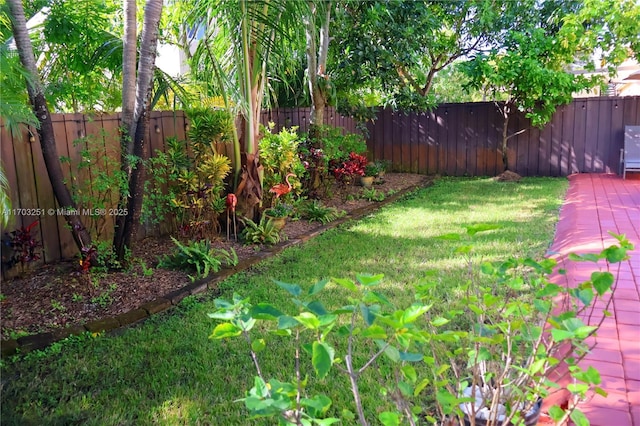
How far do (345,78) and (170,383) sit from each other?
6507 mm

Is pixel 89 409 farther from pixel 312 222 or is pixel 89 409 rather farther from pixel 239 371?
pixel 312 222

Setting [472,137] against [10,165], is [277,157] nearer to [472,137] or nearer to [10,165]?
[10,165]

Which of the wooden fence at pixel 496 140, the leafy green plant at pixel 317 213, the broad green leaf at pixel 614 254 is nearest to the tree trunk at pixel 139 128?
the leafy green plant at pixel 317 213

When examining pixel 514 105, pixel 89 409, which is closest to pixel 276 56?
pixel 89 409

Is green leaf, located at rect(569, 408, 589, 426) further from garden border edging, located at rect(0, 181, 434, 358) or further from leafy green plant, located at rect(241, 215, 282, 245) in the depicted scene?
leafy green plant, located at rect(241, 215, 282, 245)

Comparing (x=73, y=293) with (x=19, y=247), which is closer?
(x=73, y=293)

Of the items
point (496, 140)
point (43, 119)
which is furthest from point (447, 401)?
point (496, 140)

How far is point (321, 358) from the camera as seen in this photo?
110cm

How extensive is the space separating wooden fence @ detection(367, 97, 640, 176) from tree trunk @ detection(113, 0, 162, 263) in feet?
25.7

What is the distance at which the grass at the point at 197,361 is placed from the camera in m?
2.45

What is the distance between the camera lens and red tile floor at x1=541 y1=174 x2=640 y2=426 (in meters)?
2.29

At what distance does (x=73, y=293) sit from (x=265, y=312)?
308 cm

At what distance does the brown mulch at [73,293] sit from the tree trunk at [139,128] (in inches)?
12.6

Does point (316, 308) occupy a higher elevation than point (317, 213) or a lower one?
higher
